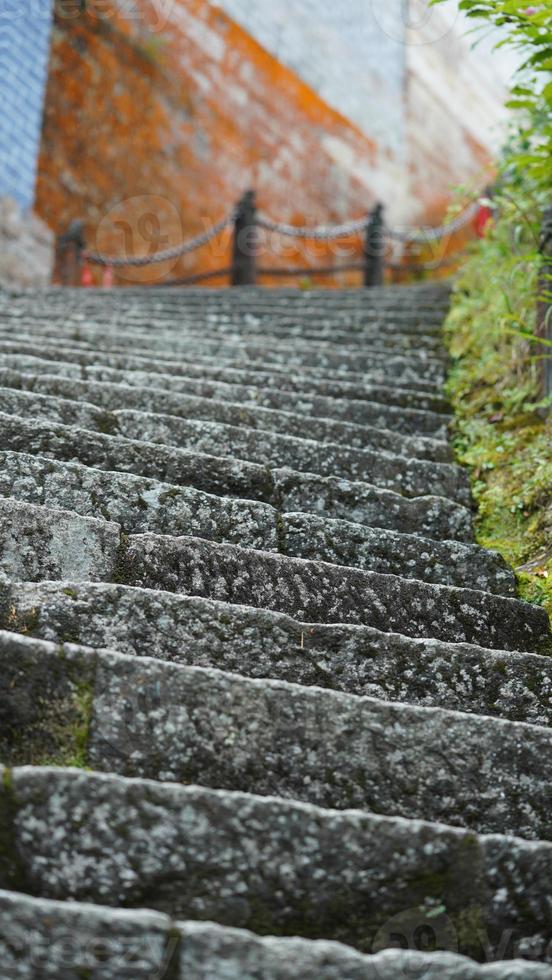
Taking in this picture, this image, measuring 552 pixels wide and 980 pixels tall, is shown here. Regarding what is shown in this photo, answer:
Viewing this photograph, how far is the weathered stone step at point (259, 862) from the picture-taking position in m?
1.45

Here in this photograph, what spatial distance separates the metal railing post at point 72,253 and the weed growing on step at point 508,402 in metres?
4.11

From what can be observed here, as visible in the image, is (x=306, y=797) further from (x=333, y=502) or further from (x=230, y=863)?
(x=333, y=502)

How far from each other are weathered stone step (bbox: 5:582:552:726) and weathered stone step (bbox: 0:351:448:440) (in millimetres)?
1593

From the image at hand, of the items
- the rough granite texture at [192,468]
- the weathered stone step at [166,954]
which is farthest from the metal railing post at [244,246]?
the weathered stone step at [166,954]

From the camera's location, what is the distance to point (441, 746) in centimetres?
181

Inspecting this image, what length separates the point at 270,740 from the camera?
5.79 feet

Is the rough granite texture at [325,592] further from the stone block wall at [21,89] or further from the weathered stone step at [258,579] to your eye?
the stone block wall at [21,89]

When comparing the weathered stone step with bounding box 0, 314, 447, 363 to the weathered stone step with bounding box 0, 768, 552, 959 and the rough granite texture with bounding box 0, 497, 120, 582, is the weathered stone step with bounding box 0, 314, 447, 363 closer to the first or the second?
the rough granite texture with bounding box 0, 497, 120, 582

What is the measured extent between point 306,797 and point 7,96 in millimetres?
8054

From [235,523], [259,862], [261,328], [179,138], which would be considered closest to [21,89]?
[179,138]

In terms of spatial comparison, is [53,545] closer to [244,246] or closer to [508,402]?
[508,402]

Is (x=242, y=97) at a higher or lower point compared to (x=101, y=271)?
higher

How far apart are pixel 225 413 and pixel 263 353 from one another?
1097mm

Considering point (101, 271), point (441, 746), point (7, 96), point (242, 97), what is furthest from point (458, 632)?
point (242, 97)
